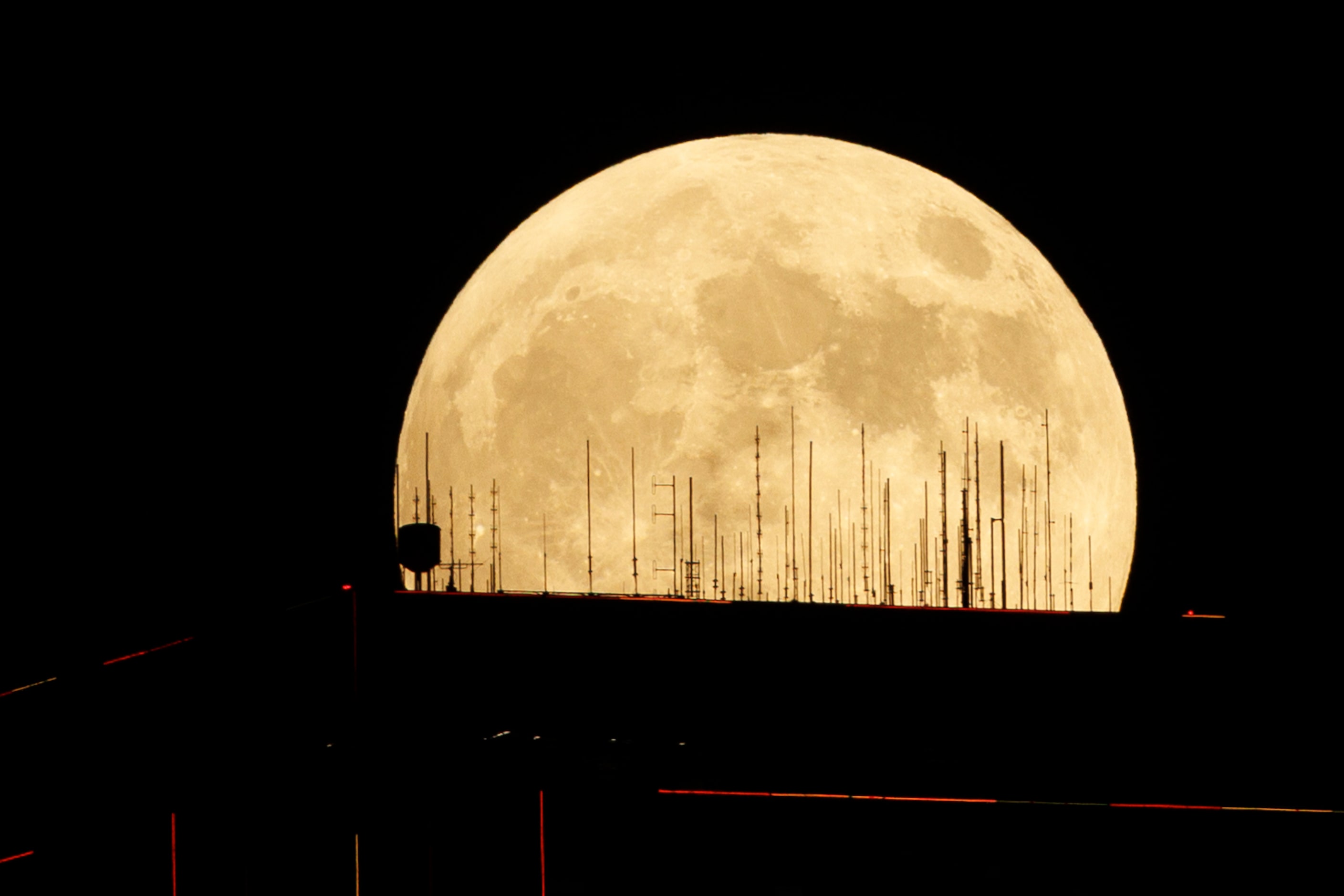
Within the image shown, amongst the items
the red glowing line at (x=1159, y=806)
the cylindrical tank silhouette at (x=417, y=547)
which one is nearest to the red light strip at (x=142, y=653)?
the cylindrical tank silhouette at (x=417, y=547)

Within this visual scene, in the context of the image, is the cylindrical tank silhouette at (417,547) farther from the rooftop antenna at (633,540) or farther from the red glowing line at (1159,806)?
the red glowing line at (1159,806)

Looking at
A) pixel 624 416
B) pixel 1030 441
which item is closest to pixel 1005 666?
pixel 1030 441

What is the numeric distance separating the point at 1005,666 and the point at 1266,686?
2.25ft

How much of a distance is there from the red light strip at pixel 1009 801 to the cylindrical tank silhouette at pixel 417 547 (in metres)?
1.28

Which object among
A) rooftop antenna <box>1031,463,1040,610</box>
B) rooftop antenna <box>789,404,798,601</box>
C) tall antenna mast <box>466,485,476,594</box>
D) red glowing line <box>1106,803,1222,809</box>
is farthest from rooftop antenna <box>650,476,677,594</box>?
red glowing line <box>1106,803,1222,809</box>

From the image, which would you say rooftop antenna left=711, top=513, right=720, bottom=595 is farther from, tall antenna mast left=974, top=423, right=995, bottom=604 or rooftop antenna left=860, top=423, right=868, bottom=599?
tall antenna mast left=974, top=423, right=995, bottom=604

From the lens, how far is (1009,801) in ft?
9.92

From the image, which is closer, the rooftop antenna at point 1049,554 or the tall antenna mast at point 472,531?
the rooftop antenna at point 1049,554

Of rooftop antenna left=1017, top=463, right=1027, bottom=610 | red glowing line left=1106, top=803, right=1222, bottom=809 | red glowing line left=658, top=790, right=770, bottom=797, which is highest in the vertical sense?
rooftop antenna left=1017, top=463, right=1027, bottom=610

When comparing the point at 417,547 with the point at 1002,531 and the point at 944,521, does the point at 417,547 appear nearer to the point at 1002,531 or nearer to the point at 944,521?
the point at 944,521

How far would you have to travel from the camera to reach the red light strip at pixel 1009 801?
299cm

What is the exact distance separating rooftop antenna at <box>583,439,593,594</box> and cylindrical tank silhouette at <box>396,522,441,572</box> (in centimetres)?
61

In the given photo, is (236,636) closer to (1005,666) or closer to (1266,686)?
(1005,666)

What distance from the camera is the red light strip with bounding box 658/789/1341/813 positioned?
299 centimetres
